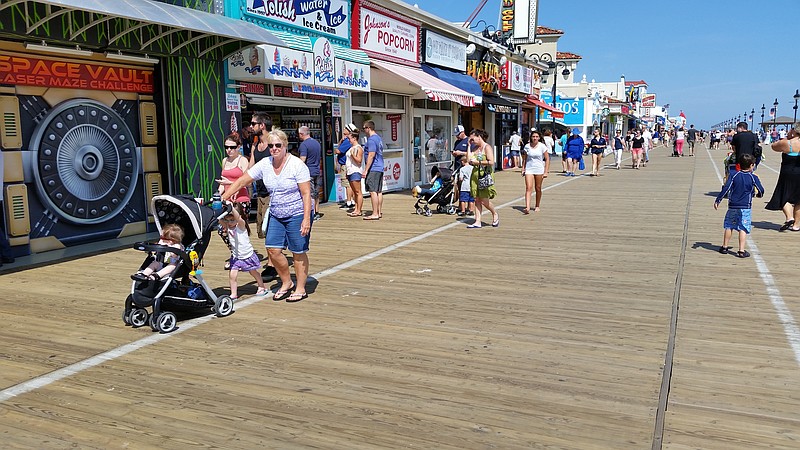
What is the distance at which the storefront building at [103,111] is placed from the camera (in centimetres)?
809

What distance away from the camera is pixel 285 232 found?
6016 millimetres

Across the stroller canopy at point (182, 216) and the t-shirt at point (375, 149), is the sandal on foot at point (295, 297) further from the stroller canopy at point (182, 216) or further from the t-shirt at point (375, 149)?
the t-shirt at point (375, 149)

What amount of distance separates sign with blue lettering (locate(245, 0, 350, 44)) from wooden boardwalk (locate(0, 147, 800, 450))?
18.2 feet

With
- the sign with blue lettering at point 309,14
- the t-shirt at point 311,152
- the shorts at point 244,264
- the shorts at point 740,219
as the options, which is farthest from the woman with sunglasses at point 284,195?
the sign with blue lettering at point 309,14

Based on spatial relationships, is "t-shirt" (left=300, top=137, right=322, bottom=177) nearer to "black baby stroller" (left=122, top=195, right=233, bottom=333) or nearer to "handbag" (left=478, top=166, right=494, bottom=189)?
"handbag" (left=478, top=166, right=494, bottom=189)

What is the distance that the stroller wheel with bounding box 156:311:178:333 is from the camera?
5103 millimetres

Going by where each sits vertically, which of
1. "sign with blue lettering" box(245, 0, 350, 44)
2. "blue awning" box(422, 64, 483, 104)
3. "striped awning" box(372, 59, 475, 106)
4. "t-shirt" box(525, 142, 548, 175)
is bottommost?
"t-shirt" box(525, 142, 548, 175)

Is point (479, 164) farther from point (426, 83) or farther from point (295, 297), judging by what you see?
point (426, 83)

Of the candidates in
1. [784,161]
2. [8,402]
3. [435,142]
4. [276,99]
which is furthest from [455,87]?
[8,402]

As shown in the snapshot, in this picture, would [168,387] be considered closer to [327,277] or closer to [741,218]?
[327,277]

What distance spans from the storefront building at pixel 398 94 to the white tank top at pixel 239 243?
9720 mm

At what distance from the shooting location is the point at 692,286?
6.67 meters

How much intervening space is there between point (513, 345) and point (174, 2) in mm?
8067

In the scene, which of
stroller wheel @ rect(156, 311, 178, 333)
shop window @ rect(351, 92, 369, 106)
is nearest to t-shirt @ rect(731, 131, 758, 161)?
shop window @ rect(351, 92, 369, 106)
